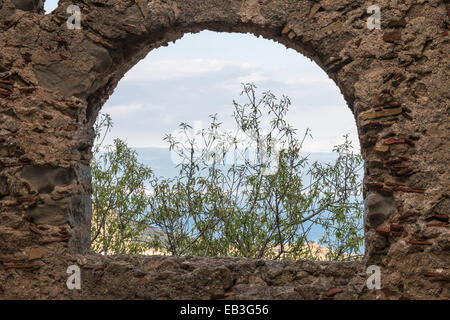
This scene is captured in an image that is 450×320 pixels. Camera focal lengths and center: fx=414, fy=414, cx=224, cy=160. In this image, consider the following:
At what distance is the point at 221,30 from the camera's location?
109 inches

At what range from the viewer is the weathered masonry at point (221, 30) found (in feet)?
7.61

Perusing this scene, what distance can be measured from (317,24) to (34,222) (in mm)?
2142

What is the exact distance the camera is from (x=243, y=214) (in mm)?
4824

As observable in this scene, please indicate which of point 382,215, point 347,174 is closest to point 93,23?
point 382,215

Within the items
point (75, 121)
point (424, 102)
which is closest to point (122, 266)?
point (75, 121)

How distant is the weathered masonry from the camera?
7.61 ft

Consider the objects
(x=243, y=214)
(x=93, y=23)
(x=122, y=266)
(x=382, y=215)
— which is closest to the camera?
(x=382, y=215)

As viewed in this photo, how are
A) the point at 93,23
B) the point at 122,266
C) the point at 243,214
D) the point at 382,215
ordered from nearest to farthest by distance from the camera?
the point at 382,215 → the point at 122,266 → the point at 93,23 → the point at 243,214

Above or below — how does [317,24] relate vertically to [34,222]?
above

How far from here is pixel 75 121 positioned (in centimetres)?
268

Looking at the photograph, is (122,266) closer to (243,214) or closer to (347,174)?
(243,214)
